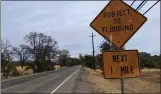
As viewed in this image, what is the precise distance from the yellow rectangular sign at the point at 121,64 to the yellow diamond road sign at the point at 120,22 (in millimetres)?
245

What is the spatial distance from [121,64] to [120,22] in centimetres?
91

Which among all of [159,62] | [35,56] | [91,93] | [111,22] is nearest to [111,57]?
[111,22]

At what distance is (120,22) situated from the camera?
8250mm

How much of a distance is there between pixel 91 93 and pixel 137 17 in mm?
16299

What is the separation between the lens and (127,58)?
8.21 meters

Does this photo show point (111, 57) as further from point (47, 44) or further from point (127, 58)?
point (47, 44)

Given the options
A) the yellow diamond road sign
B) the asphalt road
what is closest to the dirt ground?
the asphalt road

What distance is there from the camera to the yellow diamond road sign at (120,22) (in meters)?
8.25

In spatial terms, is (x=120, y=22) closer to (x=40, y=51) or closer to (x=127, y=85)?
(x=127, y=85)

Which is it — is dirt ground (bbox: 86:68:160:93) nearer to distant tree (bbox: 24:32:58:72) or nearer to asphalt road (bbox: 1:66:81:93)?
asphalt road (bbox: 1:66:81:93)

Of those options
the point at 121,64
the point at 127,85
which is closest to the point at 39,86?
the point at 127,85

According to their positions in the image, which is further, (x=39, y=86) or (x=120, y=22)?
(x=39, y=86)

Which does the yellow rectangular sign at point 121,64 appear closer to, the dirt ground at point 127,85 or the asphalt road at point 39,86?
the asphalt road at point 39,86

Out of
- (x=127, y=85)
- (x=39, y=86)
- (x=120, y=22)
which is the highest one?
(x=120, y=22)
